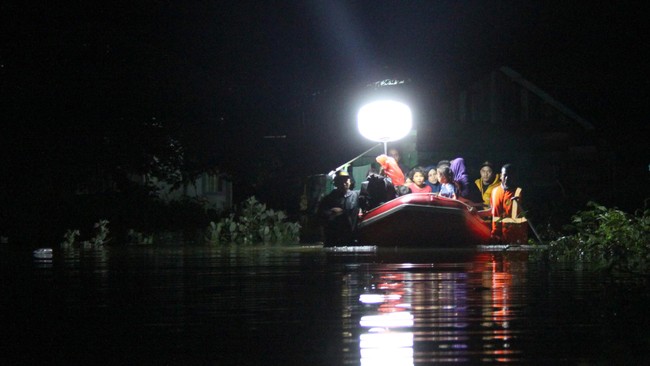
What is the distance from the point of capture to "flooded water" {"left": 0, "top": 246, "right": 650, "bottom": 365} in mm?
6434

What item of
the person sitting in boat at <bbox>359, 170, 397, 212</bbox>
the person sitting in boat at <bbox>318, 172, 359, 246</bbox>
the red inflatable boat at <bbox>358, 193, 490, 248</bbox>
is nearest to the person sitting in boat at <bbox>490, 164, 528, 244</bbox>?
the red inflatable boat at <bbox>358, 193, 490, 248</bbox>

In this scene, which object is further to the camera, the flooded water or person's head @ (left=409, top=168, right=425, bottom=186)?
person's head @ (left=409, top=168, right=425, bottom=186)

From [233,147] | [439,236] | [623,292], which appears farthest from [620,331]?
[233,147]

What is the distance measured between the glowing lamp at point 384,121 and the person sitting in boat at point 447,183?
2.39 metres

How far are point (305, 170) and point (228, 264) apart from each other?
49.2 ft

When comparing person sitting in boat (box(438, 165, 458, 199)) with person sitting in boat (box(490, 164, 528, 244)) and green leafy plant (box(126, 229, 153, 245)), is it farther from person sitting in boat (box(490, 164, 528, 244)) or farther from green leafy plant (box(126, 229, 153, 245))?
green leafy plant (box(126, 229, 153, 245))

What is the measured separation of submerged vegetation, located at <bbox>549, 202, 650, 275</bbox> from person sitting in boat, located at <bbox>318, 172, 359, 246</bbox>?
8.42 meters

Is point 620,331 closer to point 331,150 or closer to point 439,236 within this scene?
point 439,236

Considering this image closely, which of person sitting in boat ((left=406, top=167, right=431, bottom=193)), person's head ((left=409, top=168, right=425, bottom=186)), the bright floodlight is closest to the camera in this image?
person sitting in boat ((left=406, top=167, right=431, bottom=193))

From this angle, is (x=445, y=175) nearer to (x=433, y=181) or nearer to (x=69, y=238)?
(x=433, y=181)

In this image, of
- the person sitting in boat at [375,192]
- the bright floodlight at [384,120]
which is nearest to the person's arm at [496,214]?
the person sitting in boat at [375,192]

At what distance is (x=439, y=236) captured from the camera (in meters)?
23.0

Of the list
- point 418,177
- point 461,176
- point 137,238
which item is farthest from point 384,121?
point 137,238

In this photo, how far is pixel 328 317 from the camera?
825 cm
